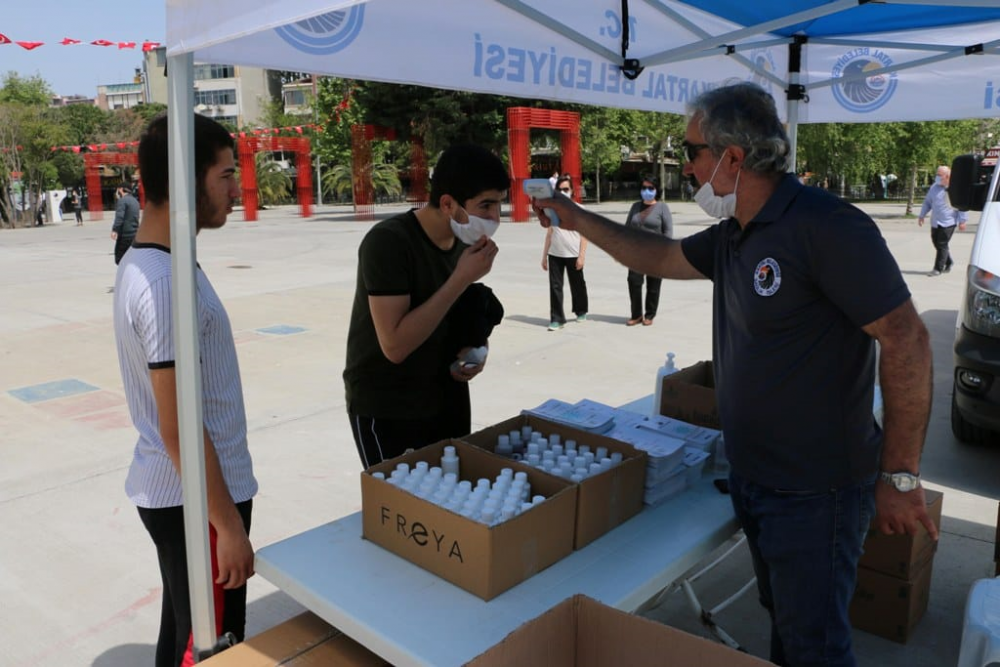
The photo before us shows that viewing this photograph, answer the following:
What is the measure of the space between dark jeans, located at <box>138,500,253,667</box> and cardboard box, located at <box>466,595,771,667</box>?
0.92 metres

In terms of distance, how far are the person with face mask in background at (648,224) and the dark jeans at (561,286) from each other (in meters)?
0.58

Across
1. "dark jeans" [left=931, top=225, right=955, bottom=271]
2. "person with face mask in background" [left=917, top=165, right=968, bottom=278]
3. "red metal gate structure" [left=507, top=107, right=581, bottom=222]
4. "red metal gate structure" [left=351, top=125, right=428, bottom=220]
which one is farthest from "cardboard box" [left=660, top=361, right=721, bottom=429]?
"red metal gate structure" [left=351, top=125, right=428, bottom=220]

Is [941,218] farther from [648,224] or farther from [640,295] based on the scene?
[648,224]

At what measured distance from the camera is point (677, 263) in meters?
2.39

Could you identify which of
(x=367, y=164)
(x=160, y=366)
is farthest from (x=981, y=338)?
(x=367, y=164)

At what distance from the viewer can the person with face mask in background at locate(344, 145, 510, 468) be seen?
7.52ft

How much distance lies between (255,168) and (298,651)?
128 ft

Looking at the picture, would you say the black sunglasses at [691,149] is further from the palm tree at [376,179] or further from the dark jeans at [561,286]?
the palm tree at [376,179]

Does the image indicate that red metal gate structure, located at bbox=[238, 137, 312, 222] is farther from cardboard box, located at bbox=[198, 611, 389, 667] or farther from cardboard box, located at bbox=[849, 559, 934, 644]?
cardboard box, located at bbox=[198, 611, 389, 667]

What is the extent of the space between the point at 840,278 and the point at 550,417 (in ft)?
3.56

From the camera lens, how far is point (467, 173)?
7.62ft

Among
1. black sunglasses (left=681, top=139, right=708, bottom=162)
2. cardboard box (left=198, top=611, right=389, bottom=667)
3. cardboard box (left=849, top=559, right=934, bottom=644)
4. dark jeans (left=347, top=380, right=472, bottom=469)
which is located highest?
black sunglasses (left=681, top=139, right=708, bottom=162)

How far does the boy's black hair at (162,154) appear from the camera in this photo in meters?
1.80

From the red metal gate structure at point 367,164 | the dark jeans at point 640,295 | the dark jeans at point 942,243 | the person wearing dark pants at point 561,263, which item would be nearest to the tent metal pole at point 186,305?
the person wearing dark pants at point 561,263
